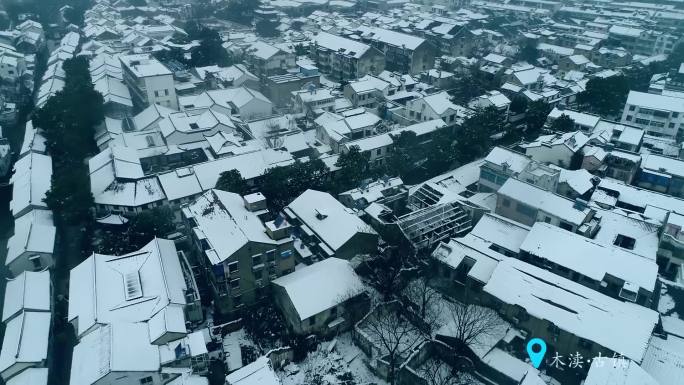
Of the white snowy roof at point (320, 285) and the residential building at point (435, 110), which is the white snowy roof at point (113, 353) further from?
the residential building at point (435, 110)

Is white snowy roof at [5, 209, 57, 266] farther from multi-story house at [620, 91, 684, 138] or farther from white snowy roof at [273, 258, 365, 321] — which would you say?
multi-story house at [620, 91, 684, 138]

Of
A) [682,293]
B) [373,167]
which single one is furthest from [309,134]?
[682,293]

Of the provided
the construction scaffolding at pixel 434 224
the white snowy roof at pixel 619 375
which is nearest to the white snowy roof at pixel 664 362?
the white snowy roof at pixel 619 375

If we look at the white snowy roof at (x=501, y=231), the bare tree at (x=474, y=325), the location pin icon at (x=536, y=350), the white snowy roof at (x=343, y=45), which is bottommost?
the location pin icon at (x=536, y=350)

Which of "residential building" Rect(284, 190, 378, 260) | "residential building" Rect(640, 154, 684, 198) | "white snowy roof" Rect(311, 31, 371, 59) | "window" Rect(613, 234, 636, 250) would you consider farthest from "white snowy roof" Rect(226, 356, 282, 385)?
"white snowy roof" Rect(311, 31, 371, 59)

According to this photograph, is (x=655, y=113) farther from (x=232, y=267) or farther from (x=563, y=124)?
(x=232, y=267)

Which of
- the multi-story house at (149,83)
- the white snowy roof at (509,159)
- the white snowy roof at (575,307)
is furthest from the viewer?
the multi-story house at (149,83)
